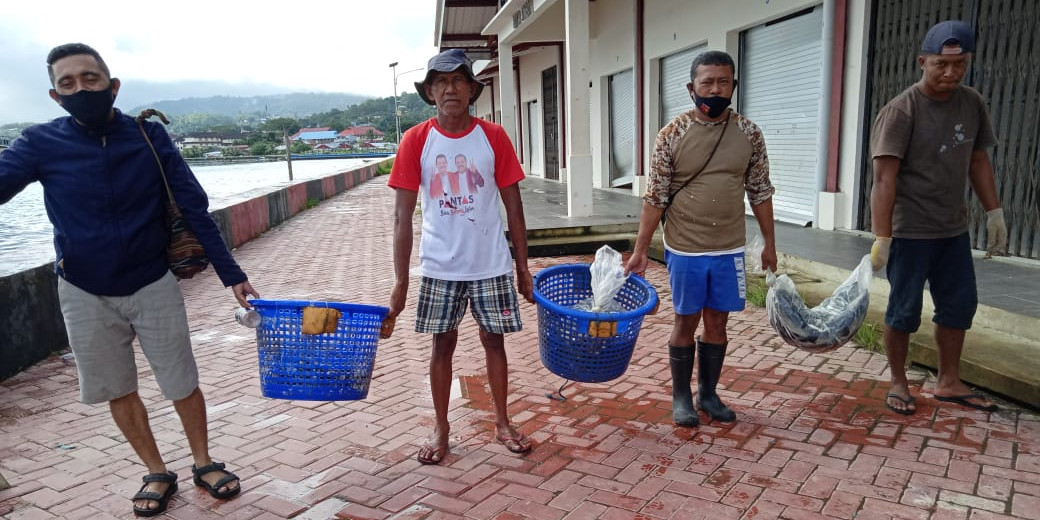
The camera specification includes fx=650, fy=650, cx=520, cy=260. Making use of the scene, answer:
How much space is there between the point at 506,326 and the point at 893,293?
81.9 inches

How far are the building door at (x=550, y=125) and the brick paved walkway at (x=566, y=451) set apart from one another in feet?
47.9

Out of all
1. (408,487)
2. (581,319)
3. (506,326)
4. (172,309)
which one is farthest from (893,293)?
(172,309)

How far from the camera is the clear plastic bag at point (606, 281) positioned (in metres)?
3.19

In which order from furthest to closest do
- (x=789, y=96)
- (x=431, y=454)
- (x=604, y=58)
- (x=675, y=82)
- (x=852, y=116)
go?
(x=604, y=58)
(x=675, y=82)
(x=789, y=96)
(x=852, y=116)
(x=431, y=454)

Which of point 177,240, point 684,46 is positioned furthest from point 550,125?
point 177,240

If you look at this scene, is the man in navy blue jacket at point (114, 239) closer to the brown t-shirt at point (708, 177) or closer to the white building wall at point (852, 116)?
the brown t-shirt at point (708, 177)

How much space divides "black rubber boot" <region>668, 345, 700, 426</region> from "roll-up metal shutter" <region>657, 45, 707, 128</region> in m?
7.98

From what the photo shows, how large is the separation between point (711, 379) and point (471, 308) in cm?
140

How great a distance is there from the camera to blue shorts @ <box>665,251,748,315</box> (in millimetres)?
3203

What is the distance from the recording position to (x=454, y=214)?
297 centimetres

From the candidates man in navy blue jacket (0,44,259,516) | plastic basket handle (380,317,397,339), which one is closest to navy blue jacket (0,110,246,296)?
man in navy blue jacket (0,44,259,516)

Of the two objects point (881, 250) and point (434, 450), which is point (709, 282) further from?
point (434, 450)

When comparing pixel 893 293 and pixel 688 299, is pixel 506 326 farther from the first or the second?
pixel 893 293

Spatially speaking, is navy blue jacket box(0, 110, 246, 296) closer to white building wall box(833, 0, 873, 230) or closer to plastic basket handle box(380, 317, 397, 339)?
plastic basket handle box(380, 317, 397, 339)
